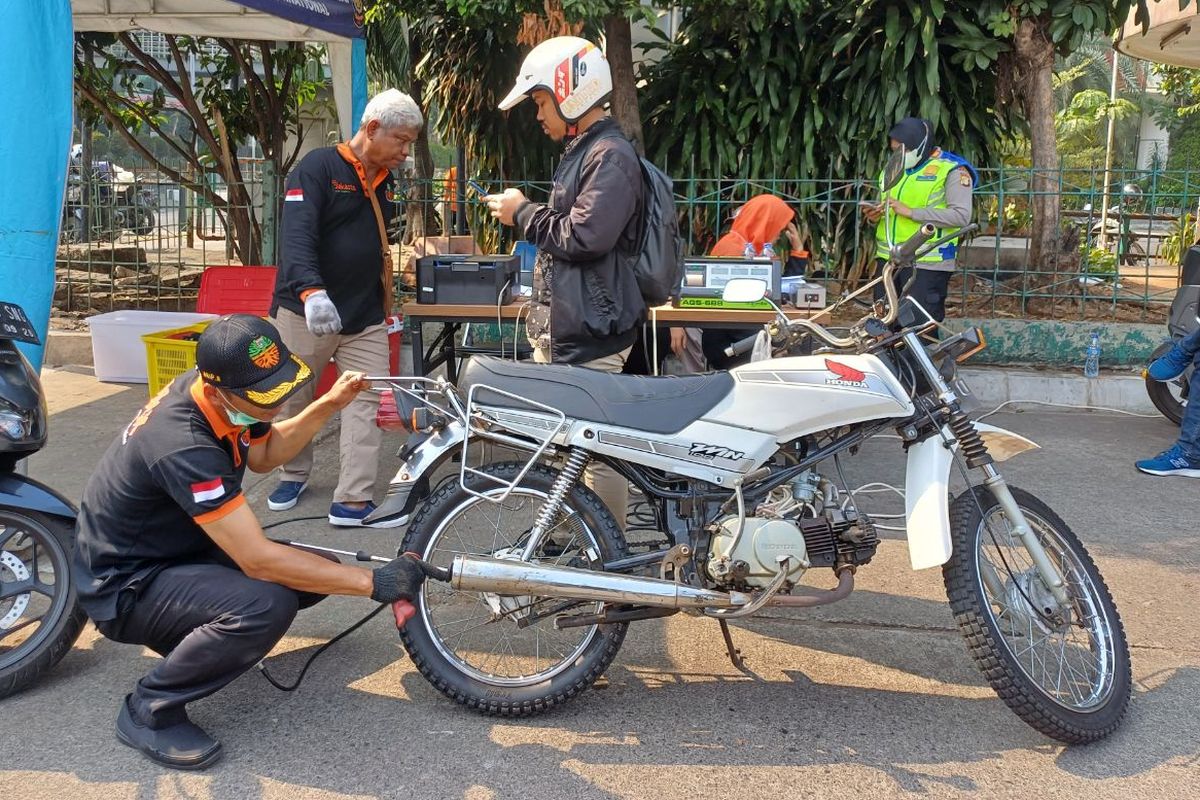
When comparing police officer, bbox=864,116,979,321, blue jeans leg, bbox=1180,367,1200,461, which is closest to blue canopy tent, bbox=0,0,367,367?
police officer, bbox=864,116,979,321

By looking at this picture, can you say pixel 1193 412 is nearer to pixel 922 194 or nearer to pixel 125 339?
pixel 922 194

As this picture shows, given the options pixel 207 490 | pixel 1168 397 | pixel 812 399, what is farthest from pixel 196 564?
pixel 1168 397

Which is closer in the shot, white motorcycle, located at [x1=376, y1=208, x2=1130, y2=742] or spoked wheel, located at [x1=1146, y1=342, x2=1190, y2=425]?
white motorcycle, located at [x1=376, y1=208, x2=1130, y2=742]

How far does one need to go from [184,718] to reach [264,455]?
837 millimetres

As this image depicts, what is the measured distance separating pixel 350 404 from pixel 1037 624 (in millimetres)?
3116

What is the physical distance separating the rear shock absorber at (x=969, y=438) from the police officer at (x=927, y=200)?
11.5 feet

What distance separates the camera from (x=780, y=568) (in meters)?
3.35

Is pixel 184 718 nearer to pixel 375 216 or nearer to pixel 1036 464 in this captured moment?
pixel 375 216

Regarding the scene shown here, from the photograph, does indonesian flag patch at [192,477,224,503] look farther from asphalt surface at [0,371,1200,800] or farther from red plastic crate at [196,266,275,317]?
red plastic crate at [196,266,275,317]

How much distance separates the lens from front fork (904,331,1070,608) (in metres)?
3.40

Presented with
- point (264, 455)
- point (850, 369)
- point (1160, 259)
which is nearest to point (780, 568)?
point (850, 369)

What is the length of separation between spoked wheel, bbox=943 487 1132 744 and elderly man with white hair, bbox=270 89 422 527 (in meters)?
2.82

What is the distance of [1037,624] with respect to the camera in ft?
11.3

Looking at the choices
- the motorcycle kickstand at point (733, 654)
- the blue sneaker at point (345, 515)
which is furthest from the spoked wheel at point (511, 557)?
the blue sneaker at point (345, 515)
